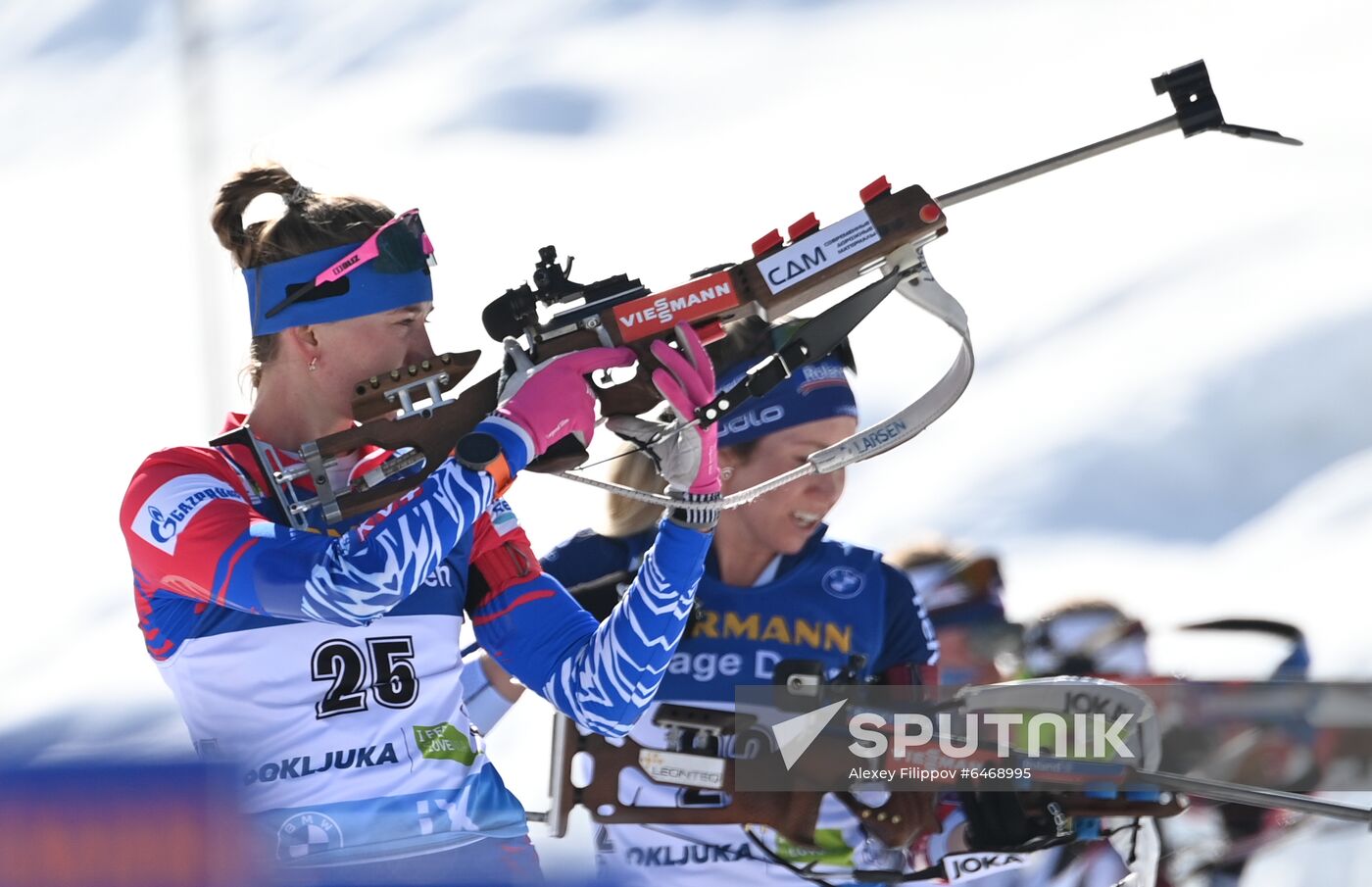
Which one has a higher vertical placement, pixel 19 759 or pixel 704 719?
pixel 19 759

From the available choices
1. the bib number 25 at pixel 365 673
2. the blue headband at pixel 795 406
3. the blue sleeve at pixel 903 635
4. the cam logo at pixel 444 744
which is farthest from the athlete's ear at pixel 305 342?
the blue sleeve at pixel 903 635

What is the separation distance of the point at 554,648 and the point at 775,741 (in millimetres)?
892

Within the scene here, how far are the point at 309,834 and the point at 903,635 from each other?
1626mm

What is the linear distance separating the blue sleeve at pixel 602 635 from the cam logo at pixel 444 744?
21 cm

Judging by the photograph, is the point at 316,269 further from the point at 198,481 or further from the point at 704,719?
the point at 704,719

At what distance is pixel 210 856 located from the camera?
142 cm

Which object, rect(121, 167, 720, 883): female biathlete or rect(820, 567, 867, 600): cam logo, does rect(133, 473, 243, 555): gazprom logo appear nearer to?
rect(121, 167, 720, 883): female biathlete

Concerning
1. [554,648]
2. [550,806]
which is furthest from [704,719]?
[554,648]

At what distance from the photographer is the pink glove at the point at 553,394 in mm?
2414

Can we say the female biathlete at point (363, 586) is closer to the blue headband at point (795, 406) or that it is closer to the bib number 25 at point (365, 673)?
the bib number 25 at point (365, 673)

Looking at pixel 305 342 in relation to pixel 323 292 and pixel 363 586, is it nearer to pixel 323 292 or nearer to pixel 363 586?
pixel 323 292

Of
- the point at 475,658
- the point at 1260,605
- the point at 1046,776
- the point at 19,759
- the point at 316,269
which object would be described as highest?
the point at 316,269

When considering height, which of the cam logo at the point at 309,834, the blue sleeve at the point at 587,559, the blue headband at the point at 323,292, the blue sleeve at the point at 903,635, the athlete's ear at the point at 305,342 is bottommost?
the blue sleeve at the point at 903,635

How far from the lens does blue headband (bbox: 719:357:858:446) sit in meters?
3.52
